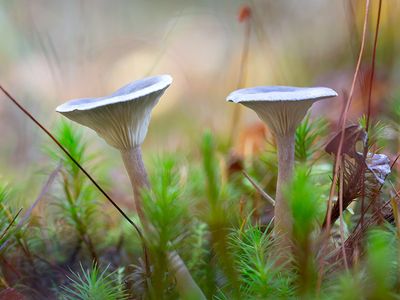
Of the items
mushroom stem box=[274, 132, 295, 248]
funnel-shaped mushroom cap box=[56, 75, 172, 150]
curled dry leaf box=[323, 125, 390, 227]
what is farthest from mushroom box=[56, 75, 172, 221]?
curled dry leaf box=[323, 125, 390, 227]

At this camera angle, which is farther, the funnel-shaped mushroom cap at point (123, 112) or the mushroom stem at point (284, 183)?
the mushroom stem at point (284, 183)

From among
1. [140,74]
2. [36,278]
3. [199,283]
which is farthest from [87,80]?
[199,283]

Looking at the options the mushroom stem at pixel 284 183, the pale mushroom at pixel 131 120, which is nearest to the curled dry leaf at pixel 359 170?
the mushroom stem at pixel 284 183

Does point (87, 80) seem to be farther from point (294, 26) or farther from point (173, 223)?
point (173, 223)

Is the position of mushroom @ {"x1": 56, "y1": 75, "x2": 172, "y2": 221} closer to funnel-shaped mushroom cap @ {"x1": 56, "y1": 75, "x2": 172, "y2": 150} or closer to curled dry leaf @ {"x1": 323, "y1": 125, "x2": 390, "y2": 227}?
funnel-shaped mushroom cap @ {"x1": 56, "y1": 75, "x2": 172, "y2": 150}

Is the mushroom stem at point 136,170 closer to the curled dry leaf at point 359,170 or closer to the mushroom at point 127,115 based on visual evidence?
the mushroom at point 127,115

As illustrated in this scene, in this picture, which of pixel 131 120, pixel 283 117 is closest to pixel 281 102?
pixel 283 117

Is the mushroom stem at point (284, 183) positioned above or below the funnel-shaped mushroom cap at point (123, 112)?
below

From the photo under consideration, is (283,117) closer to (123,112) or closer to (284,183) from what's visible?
(284,183)
